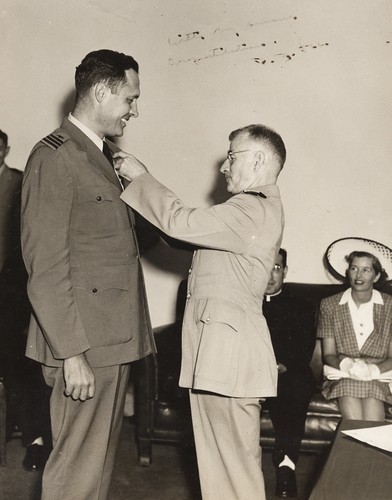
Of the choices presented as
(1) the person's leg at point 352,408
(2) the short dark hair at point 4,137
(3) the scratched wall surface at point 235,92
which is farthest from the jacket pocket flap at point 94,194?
(2) the short dark hair at point 4,137

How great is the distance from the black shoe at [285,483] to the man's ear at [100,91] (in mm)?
2093

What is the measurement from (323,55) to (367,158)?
75 cm

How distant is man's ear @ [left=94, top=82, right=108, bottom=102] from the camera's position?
6.78 feet

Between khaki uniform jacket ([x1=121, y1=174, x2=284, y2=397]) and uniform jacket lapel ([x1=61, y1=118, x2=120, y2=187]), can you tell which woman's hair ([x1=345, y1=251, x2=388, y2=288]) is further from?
uniform jacket lapel ([x1=61, y1=118, x2=120, y2=187])

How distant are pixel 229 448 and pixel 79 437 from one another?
0.50 meters

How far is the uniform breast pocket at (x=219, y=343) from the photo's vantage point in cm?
210

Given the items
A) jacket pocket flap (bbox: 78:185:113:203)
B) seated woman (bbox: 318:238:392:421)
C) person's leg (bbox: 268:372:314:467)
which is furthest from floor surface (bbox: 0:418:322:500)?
jacket pocket flap (bbox: 78:185:113:203)

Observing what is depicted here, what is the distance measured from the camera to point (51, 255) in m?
1.88

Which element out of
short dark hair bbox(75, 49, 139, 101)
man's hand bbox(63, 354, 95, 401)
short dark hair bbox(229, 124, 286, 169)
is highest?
short dark hair bbox(75, 49, 139, 101)

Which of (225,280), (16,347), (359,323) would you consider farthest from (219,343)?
(16,347)

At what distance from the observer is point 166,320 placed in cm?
454

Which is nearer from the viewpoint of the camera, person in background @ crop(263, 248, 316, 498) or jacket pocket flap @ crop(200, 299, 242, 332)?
jacket pocket flap @ crop(200, 299, 242, 332)

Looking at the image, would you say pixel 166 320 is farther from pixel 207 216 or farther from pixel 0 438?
pixel 207 216

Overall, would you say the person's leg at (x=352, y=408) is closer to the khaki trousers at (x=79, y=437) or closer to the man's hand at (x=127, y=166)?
the khaki trousers at (x=79, y=437)
